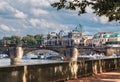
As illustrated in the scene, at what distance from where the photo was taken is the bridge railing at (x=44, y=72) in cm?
1480

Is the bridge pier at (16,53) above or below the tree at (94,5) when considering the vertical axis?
below

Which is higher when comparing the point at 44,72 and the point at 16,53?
the point at 44,72

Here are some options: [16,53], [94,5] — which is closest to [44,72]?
[94,5]

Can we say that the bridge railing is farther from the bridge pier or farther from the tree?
the bridge pier

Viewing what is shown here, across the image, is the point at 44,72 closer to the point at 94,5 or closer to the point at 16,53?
the point at 94,5

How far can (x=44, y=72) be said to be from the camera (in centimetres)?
1747

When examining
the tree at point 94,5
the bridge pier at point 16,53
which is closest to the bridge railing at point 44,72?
the tree at point 94,5

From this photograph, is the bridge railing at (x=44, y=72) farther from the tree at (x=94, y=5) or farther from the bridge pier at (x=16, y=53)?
the bridge pier at (x=16, y=53)

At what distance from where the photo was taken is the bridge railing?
14.8m

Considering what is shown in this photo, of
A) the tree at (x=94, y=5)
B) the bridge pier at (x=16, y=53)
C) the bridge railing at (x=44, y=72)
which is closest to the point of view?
the bridge railing at (x=44, y=72)

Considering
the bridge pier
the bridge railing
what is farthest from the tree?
the bridge pier

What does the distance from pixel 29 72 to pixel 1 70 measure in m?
2.16

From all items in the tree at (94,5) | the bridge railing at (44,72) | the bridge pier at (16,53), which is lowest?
the bridge pier at (16,53)

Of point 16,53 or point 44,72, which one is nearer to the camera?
point 44,72
